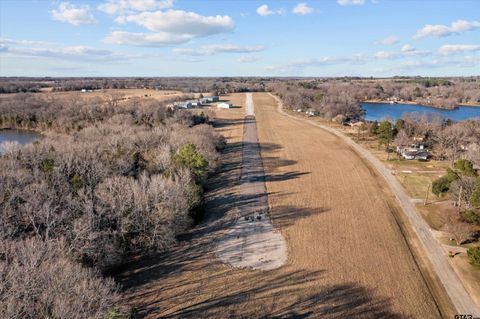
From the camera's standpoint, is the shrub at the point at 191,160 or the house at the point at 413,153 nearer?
the shrub at the point at 191,160

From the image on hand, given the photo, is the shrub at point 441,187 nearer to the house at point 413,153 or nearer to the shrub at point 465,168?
the shrub at point 465,168

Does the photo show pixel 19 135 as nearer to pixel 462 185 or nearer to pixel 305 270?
pixel 305 270

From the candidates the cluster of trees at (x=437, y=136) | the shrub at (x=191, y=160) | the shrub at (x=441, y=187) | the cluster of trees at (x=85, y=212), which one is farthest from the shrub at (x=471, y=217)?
the shrub at (x=191, y=160)

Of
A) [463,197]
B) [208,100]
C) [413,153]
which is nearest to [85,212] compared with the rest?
[463,197]

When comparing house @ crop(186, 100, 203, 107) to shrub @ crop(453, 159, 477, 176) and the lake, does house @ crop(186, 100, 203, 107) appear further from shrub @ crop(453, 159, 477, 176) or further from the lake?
shrub @ crop(453, 159, 477, 176)

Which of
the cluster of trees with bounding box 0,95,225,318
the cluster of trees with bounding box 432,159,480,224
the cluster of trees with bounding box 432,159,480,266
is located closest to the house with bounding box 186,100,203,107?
the cluster of trees with bounding box 0,95,225,318

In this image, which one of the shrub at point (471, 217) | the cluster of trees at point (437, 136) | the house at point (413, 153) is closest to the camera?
the shrub at point (471, 217)
